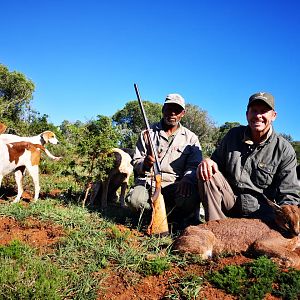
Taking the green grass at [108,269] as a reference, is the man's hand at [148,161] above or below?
above

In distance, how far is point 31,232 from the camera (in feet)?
15.9

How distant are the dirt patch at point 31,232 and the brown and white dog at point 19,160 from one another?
5.13 ft

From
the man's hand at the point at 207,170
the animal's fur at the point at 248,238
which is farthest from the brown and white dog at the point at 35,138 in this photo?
the animal's fur at the point at 248,238

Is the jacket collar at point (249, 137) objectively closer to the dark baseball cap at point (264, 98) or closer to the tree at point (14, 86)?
the dark baseball cap at point (264, 98)

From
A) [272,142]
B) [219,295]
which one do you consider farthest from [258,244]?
[272,142]

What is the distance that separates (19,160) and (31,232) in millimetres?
2522

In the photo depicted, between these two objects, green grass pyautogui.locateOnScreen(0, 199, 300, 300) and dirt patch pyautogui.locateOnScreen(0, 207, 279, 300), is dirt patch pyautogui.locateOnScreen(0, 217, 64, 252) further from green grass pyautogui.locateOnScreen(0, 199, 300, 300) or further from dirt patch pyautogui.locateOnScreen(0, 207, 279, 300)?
green grass pyautogui.locateOnScreen(0, 199, 300, 300)

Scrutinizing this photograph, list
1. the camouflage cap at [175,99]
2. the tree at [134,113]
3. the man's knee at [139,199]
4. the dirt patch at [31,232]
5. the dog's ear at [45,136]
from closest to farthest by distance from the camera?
the dirt patch at [31,232] < the man's knee at [139,199] < the camouflage cap at [175,99] < the dog's ear at [45,136] < the tree at [134,113]

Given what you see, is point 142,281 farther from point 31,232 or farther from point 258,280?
point 31,232

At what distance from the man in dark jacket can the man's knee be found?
965 millimetres

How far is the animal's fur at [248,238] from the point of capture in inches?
159

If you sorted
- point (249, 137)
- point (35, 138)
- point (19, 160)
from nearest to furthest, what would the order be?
point (249, 137) < point (19, 160) < point (35, 138)

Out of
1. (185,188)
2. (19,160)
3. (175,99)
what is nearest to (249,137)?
(185,188)

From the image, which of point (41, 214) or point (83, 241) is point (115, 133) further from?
point (83, 241)
